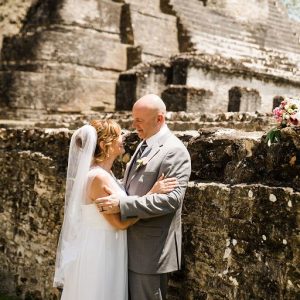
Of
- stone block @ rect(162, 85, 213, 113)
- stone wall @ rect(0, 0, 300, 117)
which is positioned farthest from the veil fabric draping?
stone wall @ rect(0, 0, 300, 117)

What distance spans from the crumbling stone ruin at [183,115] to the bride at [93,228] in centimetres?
66

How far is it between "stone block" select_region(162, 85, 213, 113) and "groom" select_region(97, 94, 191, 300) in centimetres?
934

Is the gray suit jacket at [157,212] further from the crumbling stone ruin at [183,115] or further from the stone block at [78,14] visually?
the stone block at [78,14]

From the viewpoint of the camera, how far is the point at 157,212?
11.9ft

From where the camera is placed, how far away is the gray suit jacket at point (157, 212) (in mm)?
3670

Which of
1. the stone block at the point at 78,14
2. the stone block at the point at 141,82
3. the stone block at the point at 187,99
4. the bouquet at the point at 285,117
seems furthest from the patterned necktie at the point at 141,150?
the stone block at the point at 78,14

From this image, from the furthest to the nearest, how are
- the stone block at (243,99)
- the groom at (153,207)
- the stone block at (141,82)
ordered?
the stone block at (141,82), the stone block at (243,99), the groom at (153,207)

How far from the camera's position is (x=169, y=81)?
15570mm

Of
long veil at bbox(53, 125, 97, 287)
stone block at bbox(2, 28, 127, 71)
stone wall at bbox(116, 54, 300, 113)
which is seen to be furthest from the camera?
stone block at bbox(2, 28, 127, 71)

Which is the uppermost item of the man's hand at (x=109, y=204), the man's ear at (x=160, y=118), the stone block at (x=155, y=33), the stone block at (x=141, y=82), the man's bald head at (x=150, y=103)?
Result: the stone block at (x=155, y=33)

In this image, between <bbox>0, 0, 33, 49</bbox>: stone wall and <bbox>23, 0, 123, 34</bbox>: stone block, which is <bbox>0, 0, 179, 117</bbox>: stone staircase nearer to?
<bbox>23, 0, 123, 34</bbox>: stone block

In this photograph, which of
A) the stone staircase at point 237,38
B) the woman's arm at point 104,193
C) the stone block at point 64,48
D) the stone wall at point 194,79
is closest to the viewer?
the woman's arm at point 104,193

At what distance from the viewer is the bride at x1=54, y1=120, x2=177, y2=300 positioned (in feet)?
12.8

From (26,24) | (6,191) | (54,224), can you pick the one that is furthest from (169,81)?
(54,224)
